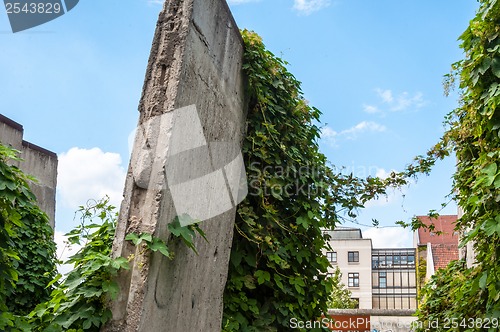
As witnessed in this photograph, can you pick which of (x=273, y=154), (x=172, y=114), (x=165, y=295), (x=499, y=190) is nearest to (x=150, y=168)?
(x=172, y=114)

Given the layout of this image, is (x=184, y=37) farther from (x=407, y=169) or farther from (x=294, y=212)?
(x=407, y=169)

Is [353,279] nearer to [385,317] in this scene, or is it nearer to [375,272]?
[375,272]

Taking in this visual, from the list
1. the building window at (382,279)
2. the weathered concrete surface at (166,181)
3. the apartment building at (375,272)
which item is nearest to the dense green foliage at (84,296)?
the weathered concrete surface at (166,181)

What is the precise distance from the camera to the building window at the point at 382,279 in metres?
32.1

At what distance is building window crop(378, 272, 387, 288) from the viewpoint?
32.1 m

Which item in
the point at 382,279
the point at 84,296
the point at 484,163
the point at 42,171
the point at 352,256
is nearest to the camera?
the point at 84,296

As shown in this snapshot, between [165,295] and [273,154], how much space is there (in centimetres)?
208

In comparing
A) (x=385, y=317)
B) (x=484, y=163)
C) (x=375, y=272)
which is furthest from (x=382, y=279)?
(x=484, y=163)

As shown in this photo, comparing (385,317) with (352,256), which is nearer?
(385,317)

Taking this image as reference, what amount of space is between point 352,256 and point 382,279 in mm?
2254

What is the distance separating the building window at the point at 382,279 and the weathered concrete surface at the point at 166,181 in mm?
29500

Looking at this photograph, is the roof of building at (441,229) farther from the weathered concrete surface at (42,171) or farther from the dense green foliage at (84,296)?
the dense green foliage at (84,296)

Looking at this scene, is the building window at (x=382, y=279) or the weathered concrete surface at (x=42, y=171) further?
the building window at (x=382, y=279)

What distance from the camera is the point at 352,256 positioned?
109ft
